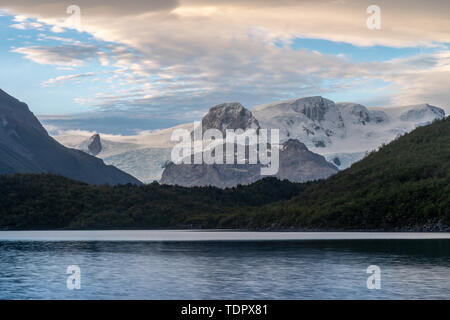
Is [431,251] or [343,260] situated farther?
[431,251]

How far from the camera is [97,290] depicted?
63.5 metres

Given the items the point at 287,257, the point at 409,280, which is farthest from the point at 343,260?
the point at 409,280

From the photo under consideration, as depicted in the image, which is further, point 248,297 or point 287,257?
point 287,257

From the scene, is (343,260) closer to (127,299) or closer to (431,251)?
(431,251)

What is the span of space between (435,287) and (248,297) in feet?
58.7

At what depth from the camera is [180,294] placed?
60.3 m

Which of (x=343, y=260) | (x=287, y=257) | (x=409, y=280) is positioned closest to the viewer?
(x=409, y=280)
